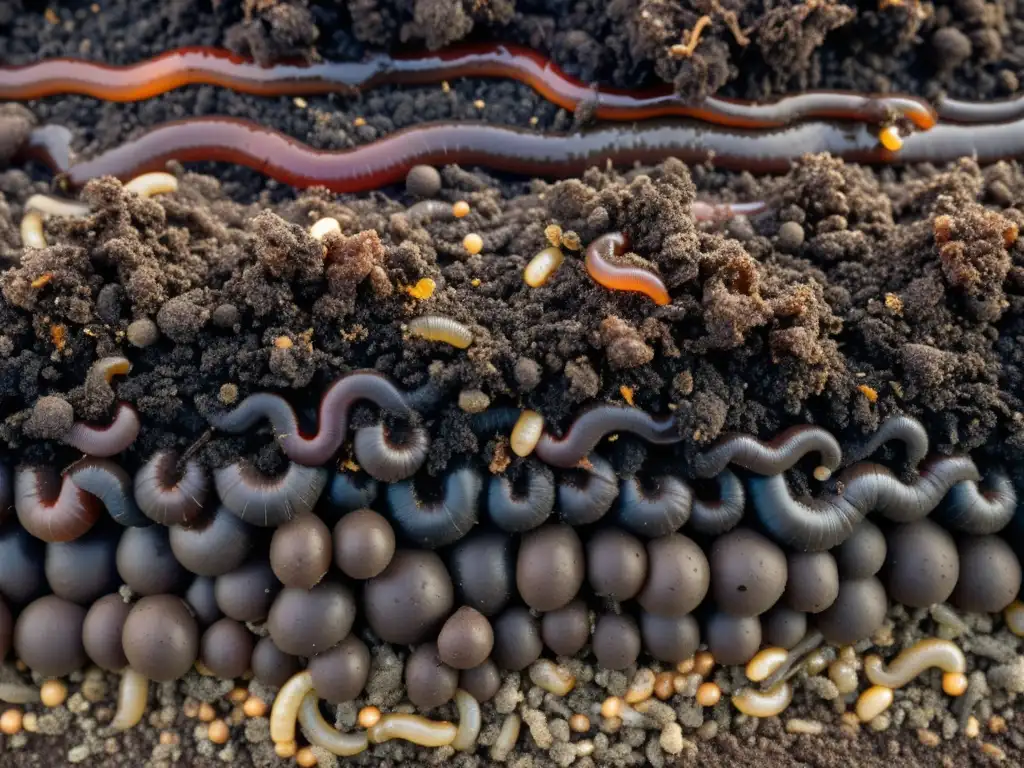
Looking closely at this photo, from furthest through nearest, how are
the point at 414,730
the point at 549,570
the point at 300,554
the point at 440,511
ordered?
the point at 414,730, the point at 440,511, the point at 549,570, the point at 300,554

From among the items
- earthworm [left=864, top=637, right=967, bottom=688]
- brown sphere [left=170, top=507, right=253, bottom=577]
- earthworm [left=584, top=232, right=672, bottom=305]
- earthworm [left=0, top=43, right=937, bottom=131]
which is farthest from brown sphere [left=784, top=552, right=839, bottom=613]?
earthworm [left=0, top=43, right=937, bottom=131]

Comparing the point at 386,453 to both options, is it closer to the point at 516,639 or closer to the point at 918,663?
the point at 516,639

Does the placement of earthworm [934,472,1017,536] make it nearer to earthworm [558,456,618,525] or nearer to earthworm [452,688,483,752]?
earthworm [558,456,618,525]

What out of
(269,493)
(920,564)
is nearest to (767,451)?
(920,564)

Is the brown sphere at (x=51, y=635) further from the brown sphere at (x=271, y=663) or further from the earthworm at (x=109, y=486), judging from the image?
the brown sphere at (x=271, y=663)

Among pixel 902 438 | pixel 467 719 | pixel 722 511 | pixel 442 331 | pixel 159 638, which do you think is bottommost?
pixel 467 719

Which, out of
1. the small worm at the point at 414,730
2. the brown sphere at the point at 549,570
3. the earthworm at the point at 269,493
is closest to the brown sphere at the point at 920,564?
the brown sphere at the point at 549,570
